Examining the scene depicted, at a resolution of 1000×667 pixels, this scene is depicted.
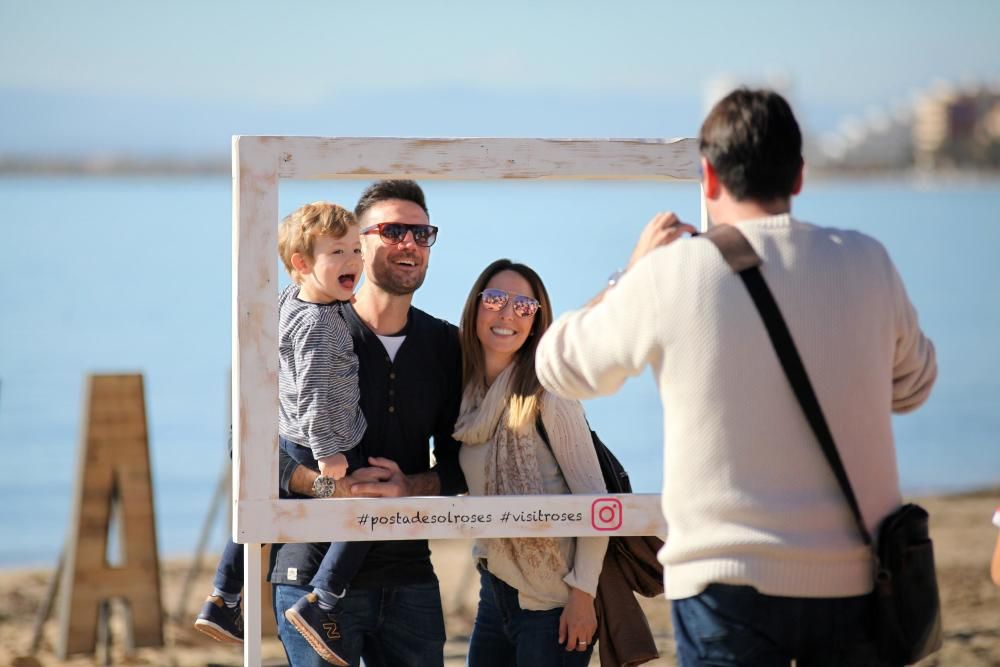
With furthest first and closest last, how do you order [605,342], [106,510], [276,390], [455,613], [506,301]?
1. [455,613]
2. [106,510]
3. [506,301]
4. [276,390]
5. [605,342]

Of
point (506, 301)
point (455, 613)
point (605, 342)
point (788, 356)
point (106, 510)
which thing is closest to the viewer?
point (788, 356)

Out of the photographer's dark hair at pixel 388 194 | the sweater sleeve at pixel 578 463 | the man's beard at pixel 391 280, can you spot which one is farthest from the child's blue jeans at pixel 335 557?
the photographer's dark hair at pixel 388 194

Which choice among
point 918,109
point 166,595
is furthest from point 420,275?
point 918,109

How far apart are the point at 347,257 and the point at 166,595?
620 cm

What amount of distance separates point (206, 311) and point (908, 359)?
30829 mm

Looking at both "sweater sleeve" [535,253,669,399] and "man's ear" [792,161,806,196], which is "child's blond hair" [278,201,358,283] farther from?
"man's ear" [792,161,806,196]

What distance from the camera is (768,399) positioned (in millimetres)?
2508

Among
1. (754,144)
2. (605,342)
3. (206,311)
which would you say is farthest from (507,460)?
(206,311)

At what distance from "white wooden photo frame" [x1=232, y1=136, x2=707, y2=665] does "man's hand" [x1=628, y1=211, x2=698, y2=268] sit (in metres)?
0.83

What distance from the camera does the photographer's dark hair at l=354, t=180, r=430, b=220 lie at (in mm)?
3787

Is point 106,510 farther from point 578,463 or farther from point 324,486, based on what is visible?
point 578,463

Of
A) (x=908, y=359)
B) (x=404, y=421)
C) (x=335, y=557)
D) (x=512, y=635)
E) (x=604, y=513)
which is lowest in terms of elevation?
(x=512, y=635)

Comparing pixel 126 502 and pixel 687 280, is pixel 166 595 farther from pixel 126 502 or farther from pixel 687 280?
pixel 687 280

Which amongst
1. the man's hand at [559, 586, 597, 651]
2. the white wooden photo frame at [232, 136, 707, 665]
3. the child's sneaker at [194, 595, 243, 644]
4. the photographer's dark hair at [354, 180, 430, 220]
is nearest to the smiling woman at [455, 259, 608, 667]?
the man's hand at [559, 586, 597, 651]
